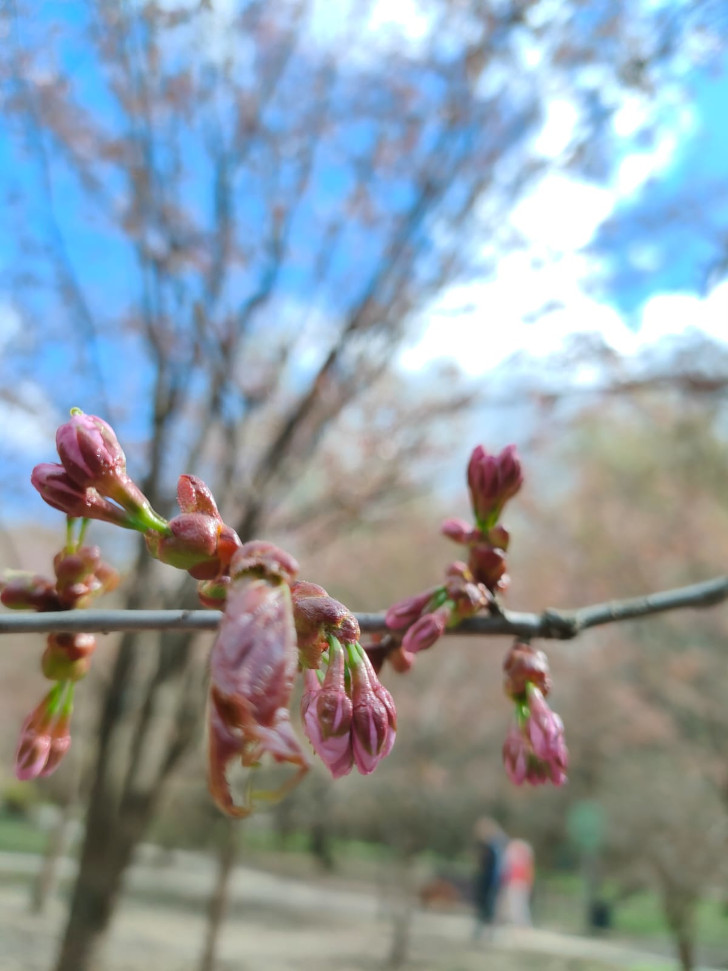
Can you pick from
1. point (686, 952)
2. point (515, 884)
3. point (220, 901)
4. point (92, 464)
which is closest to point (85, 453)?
point (92, 464)

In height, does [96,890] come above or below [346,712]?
below

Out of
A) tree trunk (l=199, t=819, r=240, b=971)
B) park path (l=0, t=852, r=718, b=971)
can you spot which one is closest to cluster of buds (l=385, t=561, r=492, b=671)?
tree trunk (l=199, t=819, r=240, b=971)

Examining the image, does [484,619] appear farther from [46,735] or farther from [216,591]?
[46,735]

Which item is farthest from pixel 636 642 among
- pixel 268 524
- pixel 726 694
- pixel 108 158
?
pixel 108 158

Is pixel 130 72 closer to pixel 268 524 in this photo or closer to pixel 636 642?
pixel 268 524

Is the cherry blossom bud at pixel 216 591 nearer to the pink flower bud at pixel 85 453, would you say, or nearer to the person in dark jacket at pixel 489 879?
the pink flower bud at pixel 85 453

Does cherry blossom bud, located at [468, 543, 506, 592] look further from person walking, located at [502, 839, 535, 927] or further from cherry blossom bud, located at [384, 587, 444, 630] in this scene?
person walking, located at [502, 839, 535, 927]

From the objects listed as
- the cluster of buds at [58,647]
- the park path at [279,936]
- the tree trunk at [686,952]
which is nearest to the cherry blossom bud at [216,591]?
the cluster of buds at [58,647]
